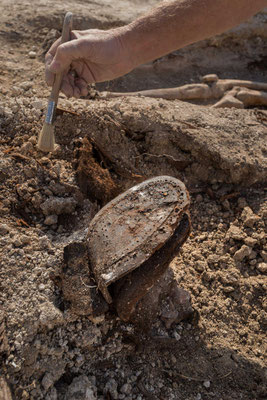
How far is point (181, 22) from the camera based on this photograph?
2588mm

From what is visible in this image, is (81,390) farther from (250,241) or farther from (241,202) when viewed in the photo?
(241,202)

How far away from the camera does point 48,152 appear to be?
2.79m

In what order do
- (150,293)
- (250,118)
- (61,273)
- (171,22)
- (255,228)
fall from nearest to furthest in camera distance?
(61,273)
(150,293)
(171,22)
(255,228)
(250,118)

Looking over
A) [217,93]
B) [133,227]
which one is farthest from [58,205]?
[217,93]

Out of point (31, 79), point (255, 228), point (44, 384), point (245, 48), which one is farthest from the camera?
point (245, 48)

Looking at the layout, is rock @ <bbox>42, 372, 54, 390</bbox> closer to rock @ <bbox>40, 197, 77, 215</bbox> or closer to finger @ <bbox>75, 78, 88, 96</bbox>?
rock @ <bbox>40, 197, 77, 215</bbox>

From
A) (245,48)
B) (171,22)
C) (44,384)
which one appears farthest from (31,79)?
(245,48)

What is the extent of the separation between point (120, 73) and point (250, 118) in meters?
1.44

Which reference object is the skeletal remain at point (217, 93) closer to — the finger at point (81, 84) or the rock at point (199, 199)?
the finger at point (81, 84)

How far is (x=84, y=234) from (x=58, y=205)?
0.39 m

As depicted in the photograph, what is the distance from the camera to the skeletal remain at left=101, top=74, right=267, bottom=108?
4.05 meters

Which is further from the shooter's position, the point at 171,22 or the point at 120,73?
the point at 120,73

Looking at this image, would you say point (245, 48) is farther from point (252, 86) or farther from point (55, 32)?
point (55, 32)

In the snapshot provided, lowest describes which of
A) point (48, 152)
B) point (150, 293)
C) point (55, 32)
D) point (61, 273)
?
point (150, 293)
